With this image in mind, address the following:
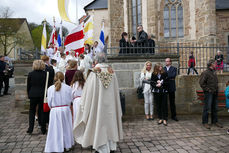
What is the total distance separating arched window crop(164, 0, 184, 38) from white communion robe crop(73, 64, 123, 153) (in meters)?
12.5

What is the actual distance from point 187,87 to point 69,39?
4.77 meters

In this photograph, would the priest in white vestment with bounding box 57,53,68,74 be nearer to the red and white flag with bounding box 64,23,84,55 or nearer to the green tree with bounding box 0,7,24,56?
the red and white flag with bounding box 64,23,84,55

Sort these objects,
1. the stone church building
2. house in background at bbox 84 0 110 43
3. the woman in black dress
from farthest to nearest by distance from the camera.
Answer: house in background at bbox 84 0 110 43, the stone church building, the woman in black dress

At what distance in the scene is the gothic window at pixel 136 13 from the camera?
16.8 meters

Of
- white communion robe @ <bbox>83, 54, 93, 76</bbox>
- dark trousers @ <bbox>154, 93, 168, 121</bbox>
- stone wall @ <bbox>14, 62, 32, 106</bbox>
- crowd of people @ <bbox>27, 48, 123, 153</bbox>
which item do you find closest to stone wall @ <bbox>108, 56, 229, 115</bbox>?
dark trousers @ <bbox>154, 93, 168, 121</bbox>

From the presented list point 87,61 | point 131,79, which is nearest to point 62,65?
point 87,61

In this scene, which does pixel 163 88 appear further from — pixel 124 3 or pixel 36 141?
pixel 124 3

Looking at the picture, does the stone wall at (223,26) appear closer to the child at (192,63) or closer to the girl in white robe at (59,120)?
the child at (192,63)

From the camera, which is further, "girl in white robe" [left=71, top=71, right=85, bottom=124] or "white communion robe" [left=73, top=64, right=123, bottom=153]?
"girl in white robe" [left=71, top=71, right=85, bottom=124]

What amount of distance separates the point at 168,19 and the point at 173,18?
376mm

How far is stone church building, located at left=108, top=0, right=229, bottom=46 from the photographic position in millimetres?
14191

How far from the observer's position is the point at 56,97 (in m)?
4.60

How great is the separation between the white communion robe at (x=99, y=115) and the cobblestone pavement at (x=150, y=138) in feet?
1.58

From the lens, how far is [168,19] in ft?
51.9
